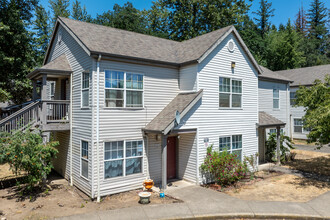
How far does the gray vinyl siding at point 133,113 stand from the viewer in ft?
33.0

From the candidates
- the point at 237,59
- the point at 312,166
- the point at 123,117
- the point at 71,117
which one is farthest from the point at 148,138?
the point at 312,166

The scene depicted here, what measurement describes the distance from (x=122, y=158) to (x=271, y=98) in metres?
13.2

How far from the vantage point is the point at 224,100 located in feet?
42.6

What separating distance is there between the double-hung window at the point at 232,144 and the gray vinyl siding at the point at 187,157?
2.01 metres

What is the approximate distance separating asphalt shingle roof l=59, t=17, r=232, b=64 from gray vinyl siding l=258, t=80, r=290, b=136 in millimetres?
6599

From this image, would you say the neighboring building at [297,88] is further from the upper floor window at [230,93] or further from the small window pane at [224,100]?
the small window pane at [224,100]

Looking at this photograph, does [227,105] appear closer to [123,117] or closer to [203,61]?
[203,61]

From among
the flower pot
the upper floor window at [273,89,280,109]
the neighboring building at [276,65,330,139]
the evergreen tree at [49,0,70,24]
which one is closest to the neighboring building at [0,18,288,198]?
the flower pot

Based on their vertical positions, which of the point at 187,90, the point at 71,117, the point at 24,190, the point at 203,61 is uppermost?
the point at 203,61

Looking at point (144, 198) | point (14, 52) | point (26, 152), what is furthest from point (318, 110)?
point (14, 52)

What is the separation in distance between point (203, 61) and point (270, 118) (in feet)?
25.2

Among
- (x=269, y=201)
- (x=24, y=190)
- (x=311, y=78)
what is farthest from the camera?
(x=311, y=78)

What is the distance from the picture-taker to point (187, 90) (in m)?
12.3

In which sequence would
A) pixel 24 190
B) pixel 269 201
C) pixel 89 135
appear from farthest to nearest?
pixel 24 190 → pixel 89 135 → pixel 269 201
